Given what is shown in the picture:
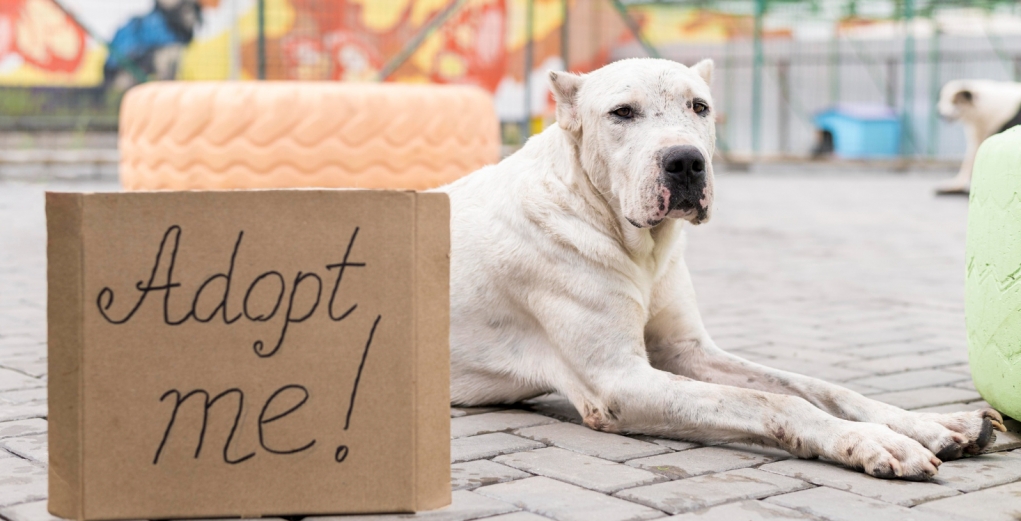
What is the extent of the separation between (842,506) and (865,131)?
731 inches

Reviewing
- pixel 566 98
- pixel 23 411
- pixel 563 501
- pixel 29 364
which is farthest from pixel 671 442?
pixel 29 364

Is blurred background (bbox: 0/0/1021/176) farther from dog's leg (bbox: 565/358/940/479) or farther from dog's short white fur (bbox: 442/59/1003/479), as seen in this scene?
dog's leg (bbox: 565/358/940/479)

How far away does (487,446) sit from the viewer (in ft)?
10.5

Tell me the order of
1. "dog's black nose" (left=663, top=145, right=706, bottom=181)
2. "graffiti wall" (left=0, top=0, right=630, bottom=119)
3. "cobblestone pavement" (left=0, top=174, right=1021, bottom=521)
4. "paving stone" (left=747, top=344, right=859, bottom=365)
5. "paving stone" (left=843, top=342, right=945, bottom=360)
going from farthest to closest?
1. "graffiti wall" (left=0, top=0, right=630, bottom=119)
2. "paving stone" (left=843, top=342, right=945, bottom=360)
3. "paving stone" (left=747, top=344, right=859, bottom=365)
4. "dog's black nose" (left=663, top=145, right=706, bottom=181)
5. "cobblestone pavement" (left=0, top=174, right=1021, bottom=521)

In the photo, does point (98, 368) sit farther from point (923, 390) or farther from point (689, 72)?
point (923, 390)

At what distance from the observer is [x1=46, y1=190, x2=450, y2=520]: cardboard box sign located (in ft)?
7.76

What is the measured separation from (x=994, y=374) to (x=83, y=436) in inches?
98.6

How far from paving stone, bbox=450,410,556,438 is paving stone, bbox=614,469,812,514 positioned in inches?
29.9

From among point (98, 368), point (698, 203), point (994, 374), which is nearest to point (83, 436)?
point (98, 368)

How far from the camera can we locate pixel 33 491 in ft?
8.80

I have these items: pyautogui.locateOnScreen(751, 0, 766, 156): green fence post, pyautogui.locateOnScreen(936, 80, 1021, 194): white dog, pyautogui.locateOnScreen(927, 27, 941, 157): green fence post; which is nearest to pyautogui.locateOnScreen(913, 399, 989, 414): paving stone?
pyautogui.locateOnScreen(936, 80, 1021, 194): white dog

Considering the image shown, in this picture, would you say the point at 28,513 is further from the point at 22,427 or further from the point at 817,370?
the point at 817,370

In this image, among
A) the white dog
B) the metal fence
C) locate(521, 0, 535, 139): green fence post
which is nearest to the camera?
the white dog

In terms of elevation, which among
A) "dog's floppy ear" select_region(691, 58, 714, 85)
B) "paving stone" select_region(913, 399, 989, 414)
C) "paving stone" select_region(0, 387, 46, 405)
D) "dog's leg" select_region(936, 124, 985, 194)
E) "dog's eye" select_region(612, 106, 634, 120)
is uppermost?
"dog's leg" select_region(936, 124, 985, 194)
